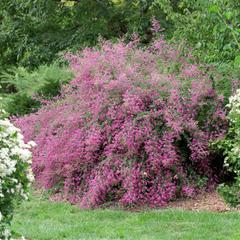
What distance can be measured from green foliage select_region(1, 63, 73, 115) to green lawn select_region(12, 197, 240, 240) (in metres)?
4.64

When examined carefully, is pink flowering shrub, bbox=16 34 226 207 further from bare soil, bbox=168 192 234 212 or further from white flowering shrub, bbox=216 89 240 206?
white flowering shrub, bbox=216 89 240 206

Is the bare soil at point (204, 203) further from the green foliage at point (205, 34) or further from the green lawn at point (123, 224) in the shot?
the green foliage at point (205, 34)

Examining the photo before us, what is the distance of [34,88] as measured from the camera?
1274 centimetres

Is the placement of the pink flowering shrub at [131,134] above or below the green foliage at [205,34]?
below

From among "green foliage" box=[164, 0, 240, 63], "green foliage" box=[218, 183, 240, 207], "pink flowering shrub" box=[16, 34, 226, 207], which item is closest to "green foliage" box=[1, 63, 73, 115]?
"pink flowering shrub" box=[16, 34, 226, 207]

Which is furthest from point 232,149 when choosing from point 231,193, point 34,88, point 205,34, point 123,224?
point 34,88

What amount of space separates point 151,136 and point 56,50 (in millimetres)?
8000

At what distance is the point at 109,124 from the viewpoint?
29.6ft

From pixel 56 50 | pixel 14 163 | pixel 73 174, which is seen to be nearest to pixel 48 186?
pixel 73 174

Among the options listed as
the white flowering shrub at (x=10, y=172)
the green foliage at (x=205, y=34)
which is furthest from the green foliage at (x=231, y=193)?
the white flowering shrub at (x=10, y=172)

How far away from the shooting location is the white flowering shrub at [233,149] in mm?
7605

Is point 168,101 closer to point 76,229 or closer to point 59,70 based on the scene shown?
point 76,229

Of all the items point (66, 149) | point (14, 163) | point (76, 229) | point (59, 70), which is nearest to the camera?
point (14, 163)

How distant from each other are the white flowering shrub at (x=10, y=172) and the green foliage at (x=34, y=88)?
7424 millimetres
